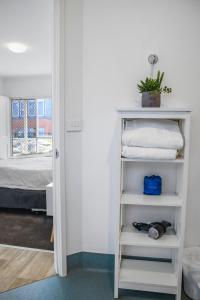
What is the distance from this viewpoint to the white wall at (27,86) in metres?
5.95

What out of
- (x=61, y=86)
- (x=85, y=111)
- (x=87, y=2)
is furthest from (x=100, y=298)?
(x=87, y=2)

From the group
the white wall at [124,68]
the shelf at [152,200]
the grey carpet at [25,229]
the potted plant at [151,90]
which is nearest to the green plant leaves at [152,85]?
the potted plant at [151,90]

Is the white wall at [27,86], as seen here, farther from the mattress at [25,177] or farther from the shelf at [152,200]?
the shelf at [152,200]

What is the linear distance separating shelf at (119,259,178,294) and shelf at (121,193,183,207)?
1.89ft

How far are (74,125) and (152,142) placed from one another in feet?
2.19

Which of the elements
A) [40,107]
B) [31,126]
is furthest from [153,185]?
[31,126]

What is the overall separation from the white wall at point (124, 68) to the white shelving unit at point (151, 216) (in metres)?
0.17

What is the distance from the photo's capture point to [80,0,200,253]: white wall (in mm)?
1830

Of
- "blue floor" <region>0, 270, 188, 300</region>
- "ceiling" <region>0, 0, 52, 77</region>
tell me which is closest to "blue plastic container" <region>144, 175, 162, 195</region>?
"blue floor" <region>0, 270, 188, 300</region>

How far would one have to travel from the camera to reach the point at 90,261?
6.93 ft

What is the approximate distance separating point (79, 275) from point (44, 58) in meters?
3.64

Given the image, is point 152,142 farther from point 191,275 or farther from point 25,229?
point 25,229

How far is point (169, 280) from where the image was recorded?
177cm

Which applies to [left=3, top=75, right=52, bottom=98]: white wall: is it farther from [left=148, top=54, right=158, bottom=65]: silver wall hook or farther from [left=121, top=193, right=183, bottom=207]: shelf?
[left=121, top=193, right=183, bottom=207]: shelf
